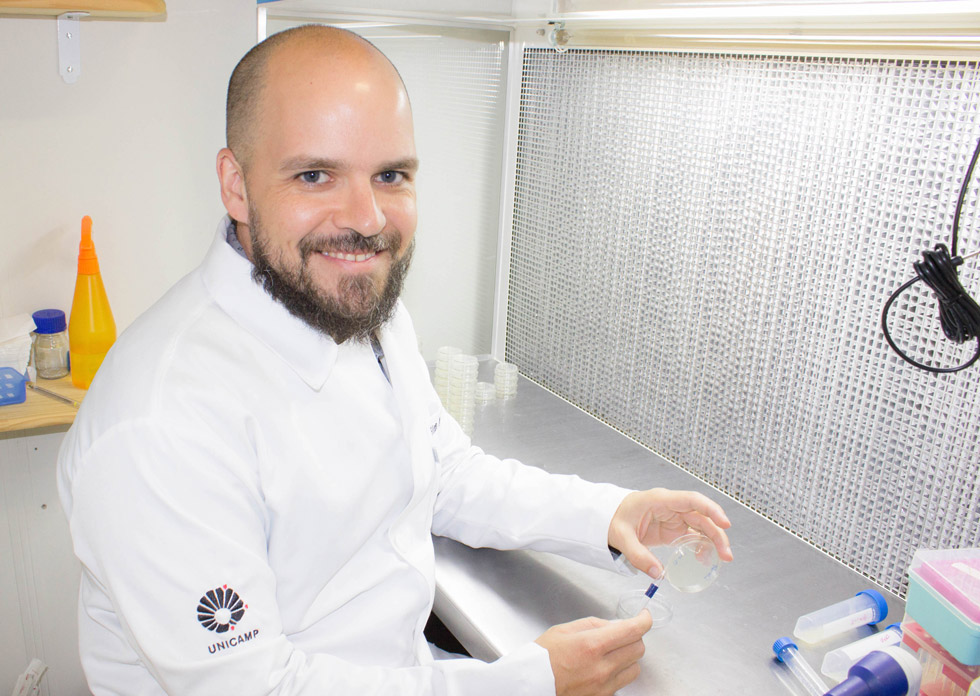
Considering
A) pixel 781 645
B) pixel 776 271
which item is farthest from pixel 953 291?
pixel 781 645

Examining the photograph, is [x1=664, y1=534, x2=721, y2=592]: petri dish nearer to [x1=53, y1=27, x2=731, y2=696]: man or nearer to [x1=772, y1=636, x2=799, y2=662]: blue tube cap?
[x1=53, y1=27, x2=731, y2=696]: man

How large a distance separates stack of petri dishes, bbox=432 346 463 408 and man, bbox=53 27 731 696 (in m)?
0.46

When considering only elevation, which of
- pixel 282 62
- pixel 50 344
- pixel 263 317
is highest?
pixel 282 62

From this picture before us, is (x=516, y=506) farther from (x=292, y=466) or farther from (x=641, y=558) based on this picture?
(x=292, y=466)

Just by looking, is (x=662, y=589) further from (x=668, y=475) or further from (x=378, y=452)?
(x=378, y=452)

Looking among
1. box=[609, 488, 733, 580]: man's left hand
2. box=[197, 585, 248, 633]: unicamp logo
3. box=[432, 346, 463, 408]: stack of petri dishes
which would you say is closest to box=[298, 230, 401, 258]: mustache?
box=[197, 585, 248, 633]: unicamp logo

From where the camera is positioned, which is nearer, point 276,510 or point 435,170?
point 276,510

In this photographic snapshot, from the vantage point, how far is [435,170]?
1688mm

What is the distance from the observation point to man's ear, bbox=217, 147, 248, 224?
985 millimetres

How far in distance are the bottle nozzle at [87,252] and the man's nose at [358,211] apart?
2.57 ft

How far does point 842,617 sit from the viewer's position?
1.00 metres

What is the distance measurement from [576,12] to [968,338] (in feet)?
2.38

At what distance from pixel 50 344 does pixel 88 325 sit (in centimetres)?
10

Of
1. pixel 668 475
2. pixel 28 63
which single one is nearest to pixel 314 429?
pixel 668 475
